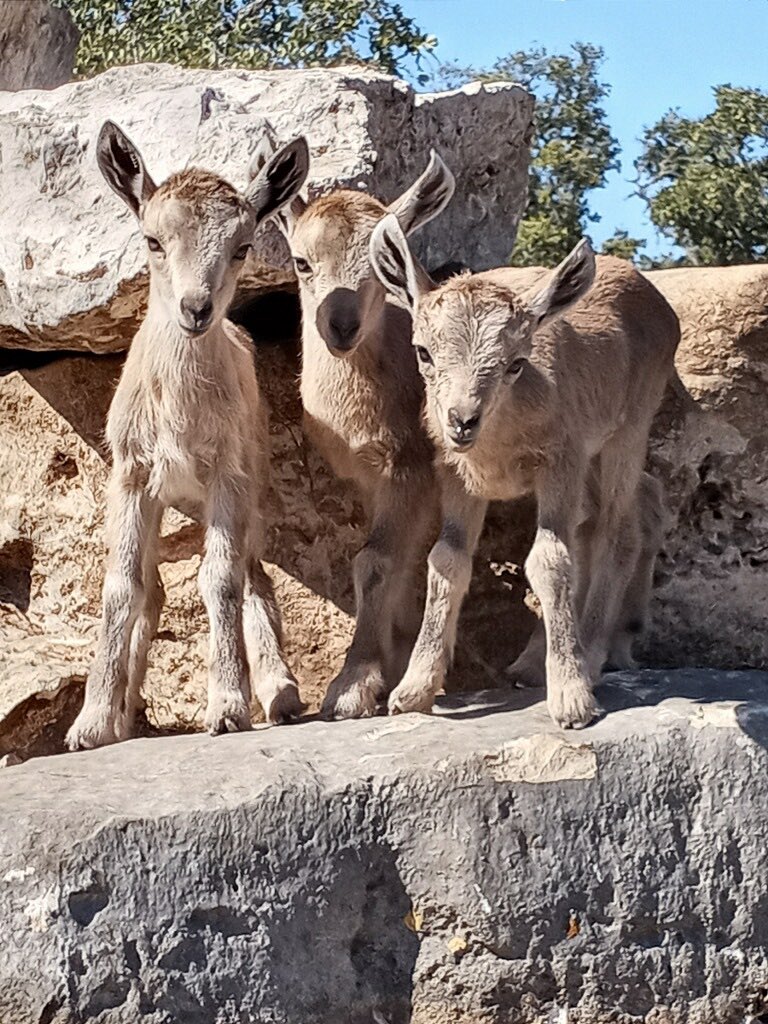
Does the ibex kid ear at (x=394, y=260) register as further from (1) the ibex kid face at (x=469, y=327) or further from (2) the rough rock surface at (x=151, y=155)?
(2) the rough rock surface at (x=151, y=155)


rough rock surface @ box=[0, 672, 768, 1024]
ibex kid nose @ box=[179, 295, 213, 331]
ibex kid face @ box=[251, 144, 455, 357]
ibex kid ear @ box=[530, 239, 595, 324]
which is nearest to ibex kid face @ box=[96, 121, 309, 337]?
ibex kid nose @ box=[179, 295, 213, 331]

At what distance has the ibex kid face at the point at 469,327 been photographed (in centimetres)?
659

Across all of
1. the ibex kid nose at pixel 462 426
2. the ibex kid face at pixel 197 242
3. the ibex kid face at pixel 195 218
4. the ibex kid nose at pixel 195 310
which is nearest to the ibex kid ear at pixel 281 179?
the ibex kid face at pixel 195 218

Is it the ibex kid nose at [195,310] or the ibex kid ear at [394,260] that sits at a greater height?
the ibex kid ear at [394,260]

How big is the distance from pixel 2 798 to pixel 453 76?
55.1 ft

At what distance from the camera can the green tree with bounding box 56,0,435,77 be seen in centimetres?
1730

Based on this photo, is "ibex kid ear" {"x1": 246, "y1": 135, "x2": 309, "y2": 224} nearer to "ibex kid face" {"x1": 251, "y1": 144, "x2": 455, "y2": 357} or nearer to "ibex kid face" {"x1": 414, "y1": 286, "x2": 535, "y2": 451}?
"ibex kid face" {"x1": 251, "y1": 144, "x2": 455, "y2": 357}

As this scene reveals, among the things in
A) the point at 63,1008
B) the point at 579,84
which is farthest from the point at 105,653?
the point at 579,84

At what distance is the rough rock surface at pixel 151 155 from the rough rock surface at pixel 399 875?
237 cm

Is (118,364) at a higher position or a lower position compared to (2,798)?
higher

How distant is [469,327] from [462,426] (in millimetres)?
437

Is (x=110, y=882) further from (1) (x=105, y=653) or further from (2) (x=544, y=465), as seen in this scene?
(2) (x=544, y=465)

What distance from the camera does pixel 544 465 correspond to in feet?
23.6

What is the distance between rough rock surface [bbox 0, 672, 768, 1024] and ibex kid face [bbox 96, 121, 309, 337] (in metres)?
1.75
